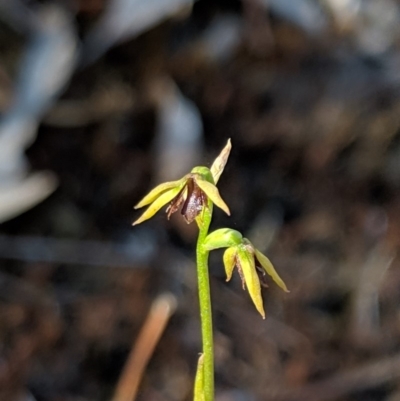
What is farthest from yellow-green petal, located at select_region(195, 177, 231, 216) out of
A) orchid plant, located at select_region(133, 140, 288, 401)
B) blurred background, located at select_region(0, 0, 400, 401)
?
blurred background, located at select_region(0, 0, 400, 401)

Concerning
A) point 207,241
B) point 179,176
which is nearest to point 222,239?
point 207,241

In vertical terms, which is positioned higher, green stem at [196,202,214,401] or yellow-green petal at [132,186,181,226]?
yellow-green petal at [132,186,181,226]

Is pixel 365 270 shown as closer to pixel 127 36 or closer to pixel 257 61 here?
pixel 257 61

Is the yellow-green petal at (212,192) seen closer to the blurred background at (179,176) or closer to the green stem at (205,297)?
the green stem at (205,297)

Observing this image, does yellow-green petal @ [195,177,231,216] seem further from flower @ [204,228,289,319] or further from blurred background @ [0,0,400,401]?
blurred background @ [0,0,400,401]

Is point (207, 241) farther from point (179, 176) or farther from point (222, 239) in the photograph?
point (179, 176)

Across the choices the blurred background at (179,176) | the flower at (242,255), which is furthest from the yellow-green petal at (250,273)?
the blurred background at (179,176)
